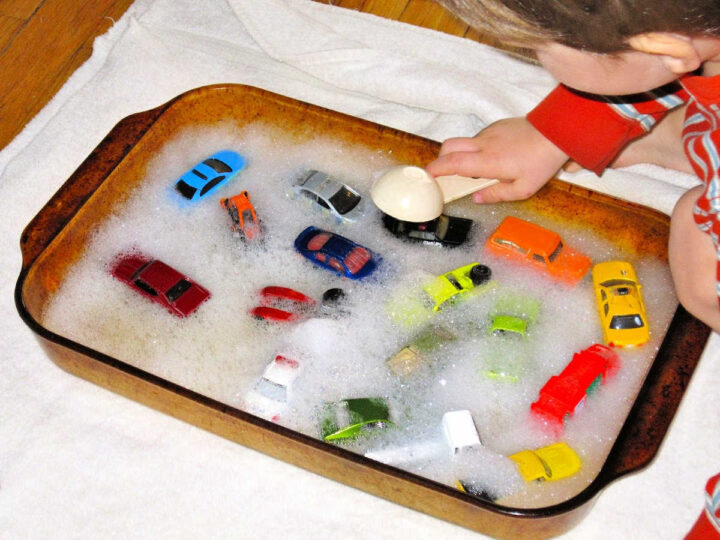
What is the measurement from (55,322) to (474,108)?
0.50 m

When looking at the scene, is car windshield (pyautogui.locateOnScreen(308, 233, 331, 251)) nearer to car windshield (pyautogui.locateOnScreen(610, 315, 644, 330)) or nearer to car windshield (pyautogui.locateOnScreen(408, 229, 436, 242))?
car windshield (pyautogui.locateOnScreen(408, 229, 436, 242))

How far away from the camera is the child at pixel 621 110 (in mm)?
520

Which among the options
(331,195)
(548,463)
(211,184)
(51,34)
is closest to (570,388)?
(548,463)

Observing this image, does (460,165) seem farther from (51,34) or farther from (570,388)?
(51,34)

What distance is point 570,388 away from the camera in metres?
0.71

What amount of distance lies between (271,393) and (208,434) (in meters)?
0.08

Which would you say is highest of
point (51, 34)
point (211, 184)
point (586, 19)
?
point (586, 19)

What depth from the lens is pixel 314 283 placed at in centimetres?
80

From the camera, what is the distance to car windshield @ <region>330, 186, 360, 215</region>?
0.83 m

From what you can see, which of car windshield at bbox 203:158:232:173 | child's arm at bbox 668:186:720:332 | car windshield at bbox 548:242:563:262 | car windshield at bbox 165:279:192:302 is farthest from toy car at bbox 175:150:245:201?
child's arm at bbox 668:186:720:332

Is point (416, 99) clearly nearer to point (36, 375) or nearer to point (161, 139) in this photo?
point (161, 139)

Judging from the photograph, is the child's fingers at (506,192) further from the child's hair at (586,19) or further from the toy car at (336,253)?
the child's hair at (586,19)

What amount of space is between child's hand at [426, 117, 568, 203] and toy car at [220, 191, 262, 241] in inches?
6.6

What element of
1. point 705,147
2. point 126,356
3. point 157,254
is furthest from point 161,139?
point 705,147
